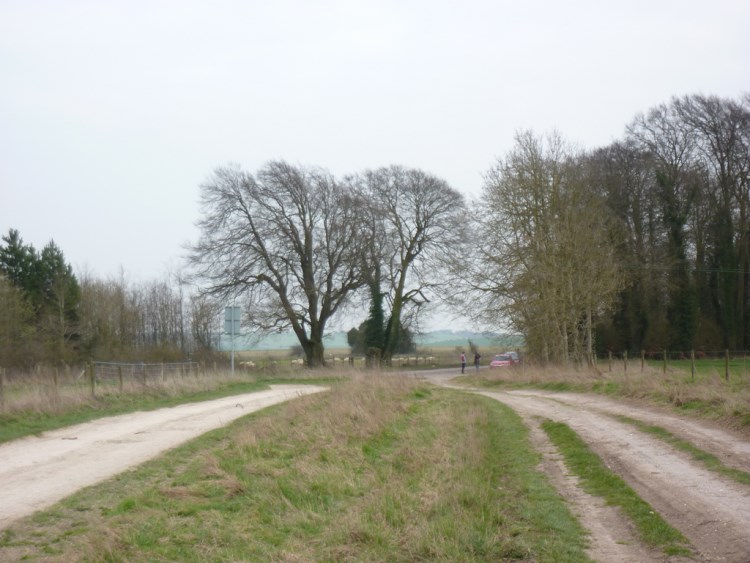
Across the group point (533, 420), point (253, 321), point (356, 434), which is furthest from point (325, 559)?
point (253, 321)

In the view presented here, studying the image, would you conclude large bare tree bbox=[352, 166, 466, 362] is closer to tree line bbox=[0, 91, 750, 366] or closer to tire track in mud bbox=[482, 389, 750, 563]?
tree line bbox=[0, 91, 750, 366]

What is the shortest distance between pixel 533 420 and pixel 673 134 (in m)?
38.6

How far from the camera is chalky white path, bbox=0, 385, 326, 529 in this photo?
31.8 feet

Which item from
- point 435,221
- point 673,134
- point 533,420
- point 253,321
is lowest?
point 533,420

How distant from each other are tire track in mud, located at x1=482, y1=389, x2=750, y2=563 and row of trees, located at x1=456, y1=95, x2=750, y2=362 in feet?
64.1

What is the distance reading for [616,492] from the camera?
30.9ft

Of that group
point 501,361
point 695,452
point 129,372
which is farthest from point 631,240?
point 695,452

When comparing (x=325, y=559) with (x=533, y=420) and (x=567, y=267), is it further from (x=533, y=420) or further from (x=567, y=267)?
(x=567, y=267)

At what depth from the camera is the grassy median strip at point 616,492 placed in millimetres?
7012

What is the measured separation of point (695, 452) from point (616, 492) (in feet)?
9.32

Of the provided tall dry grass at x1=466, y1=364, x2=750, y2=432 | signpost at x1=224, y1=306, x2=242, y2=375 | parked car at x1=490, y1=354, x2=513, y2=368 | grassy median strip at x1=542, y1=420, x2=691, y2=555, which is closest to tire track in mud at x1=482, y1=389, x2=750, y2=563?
grassy median strip at x1=542, y1=420, x2=691, y2=555

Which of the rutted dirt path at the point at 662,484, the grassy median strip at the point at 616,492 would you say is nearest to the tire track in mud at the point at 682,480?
the rutted dirt path at the point at 662,484

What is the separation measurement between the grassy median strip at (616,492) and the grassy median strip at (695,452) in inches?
54.0

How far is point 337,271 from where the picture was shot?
173 ft
